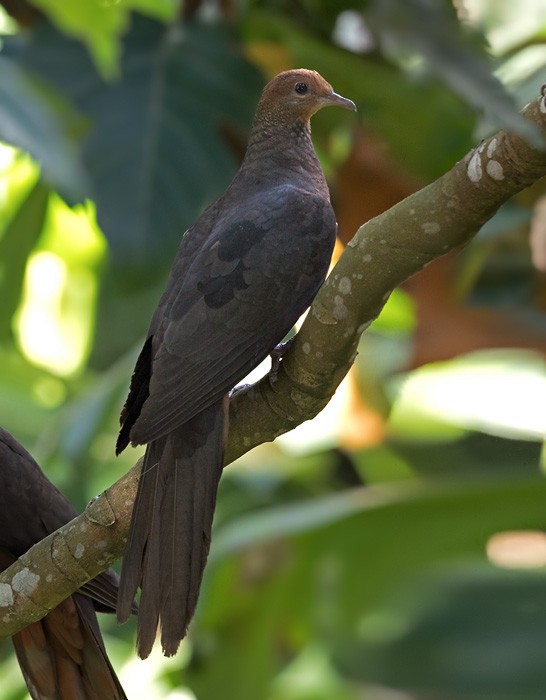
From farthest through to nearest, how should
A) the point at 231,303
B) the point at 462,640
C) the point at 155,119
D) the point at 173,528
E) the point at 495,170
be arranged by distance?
1. the point at 155,119
2. the point at 462,640
3. the point at 231,303
4. the point at 173,528
5. the point at 495,170

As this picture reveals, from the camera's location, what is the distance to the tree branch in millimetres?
1562

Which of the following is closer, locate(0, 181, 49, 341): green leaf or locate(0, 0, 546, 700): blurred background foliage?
locate(0, 0, 546, 700): blurred background foliage

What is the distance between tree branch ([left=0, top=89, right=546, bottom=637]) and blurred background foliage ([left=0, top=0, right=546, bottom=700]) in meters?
0.95

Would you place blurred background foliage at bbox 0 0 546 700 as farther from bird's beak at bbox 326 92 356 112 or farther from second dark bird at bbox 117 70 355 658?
second dark bird at bbox 117 70 355 658

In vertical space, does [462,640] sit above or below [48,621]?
above

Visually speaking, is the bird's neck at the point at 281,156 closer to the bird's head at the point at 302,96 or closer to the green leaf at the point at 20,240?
the bird's head at the point at 302,96

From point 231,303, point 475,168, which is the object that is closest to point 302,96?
point 231,303

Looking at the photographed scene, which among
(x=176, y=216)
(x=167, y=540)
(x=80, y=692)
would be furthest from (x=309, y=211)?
(x=80, y=692)

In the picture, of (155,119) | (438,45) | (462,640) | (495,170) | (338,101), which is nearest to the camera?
(495,170)

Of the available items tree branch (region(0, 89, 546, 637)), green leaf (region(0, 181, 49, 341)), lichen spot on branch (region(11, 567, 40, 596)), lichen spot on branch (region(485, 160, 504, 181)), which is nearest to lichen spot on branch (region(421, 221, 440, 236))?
tree branch (region(0, 89, 546, 637))

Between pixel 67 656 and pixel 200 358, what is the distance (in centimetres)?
93

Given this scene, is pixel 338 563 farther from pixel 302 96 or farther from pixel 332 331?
pixel 332 331

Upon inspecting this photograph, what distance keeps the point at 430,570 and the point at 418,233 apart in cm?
197

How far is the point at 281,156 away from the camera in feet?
7.27
